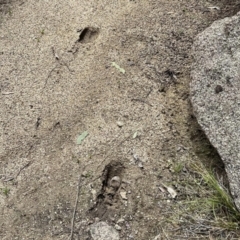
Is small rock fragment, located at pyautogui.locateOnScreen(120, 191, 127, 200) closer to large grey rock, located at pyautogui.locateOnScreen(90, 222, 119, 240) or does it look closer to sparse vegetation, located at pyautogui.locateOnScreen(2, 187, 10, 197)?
large grey rock, located at pyautogui.locateOnScreen(90, 222, 119, 240)

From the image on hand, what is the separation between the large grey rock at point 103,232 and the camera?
239cm

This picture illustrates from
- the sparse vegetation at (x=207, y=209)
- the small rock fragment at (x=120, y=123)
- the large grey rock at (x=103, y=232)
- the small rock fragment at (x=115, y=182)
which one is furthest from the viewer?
the small rock fragment at (x=120, y=123)

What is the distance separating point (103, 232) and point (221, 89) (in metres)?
0.98

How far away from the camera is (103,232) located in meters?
2.40

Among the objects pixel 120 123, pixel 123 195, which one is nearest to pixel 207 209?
pixel 123 195

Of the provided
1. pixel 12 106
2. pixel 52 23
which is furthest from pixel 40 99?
pixel 52 23

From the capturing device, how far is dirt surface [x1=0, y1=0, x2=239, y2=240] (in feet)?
8.12

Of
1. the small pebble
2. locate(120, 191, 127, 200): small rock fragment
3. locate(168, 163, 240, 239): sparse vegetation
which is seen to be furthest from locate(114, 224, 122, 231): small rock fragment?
locate(168, 163, 240, 239): sparse vegetation

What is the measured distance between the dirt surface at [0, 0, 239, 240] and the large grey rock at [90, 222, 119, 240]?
0.10 feet

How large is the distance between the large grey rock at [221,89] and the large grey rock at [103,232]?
66 centimetres

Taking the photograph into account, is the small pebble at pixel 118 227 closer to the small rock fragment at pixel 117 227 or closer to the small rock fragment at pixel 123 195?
the small rock fragment at pixel 117 227

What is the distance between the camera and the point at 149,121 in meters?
2.71

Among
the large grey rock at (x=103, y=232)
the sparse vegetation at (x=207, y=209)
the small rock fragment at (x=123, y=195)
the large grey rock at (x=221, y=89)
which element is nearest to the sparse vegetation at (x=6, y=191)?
the large grey rock at (x=103, y=232)

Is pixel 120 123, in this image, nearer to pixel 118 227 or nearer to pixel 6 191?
pixel 118 227
